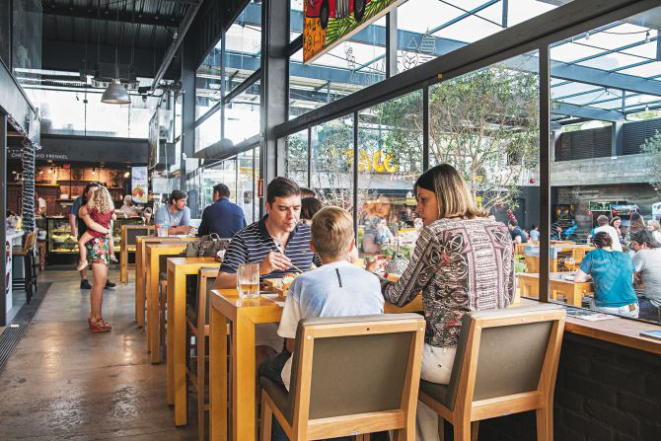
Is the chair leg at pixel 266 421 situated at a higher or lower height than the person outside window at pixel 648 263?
lower

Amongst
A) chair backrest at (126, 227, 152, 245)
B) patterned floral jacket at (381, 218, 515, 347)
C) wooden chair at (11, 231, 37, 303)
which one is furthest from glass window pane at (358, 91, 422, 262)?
chair backrest at (126, 227, 152, 245)

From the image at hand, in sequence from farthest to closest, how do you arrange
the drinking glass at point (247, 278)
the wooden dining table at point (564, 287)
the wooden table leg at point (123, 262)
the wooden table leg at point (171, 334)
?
the wooden table leg at point (123, 262)
the wooden table leg at point (171, 334)
the wooden dining table at point (564, 287)
the drinking glass at point (247, 278)

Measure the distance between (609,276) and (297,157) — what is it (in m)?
5.20

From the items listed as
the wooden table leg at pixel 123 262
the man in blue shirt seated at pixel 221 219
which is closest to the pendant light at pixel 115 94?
the wooden table leg at pixel 123 262

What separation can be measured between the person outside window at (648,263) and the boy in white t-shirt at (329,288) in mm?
1303

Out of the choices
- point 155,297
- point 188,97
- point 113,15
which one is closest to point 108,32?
point 113,15

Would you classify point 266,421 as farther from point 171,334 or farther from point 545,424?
point 171,334

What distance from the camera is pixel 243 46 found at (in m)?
9.65

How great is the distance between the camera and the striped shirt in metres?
3.04

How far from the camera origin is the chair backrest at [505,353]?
2.02m

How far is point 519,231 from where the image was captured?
3398mm

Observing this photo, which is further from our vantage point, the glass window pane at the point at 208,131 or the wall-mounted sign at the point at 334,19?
the glass window pane at the point at 208,131

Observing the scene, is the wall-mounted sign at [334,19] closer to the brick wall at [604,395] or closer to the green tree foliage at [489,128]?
the green tree foliage at [489,128]

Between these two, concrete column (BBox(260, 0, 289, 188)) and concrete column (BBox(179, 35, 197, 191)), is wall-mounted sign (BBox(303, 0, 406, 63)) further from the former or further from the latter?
concrete column (BBox(179, 35, 197, 191))
